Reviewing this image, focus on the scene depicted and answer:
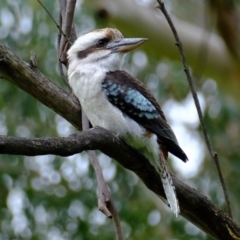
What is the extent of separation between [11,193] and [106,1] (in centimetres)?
147

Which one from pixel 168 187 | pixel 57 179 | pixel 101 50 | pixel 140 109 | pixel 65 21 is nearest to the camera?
pixel 168 187

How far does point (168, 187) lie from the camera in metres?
2.93

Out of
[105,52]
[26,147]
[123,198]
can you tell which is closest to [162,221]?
[123,198]

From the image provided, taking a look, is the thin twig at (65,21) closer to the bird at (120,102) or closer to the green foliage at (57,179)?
the bird at (120,102)

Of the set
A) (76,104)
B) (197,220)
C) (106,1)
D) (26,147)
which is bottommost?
(26,147)

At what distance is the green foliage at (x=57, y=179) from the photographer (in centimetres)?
512

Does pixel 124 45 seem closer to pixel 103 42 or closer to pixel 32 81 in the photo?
pixel 103 42

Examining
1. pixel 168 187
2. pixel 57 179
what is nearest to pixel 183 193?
pixel 168 187

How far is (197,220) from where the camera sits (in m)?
3.06

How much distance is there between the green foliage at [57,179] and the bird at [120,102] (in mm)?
1652

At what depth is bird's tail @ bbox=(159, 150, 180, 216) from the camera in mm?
2871

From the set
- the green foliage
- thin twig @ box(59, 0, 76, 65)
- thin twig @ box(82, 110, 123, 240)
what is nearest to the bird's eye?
thin twig @ box(59, 0, 76, 65)

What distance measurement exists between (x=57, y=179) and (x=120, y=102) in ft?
8.90

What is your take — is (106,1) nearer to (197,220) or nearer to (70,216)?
(70,216)
